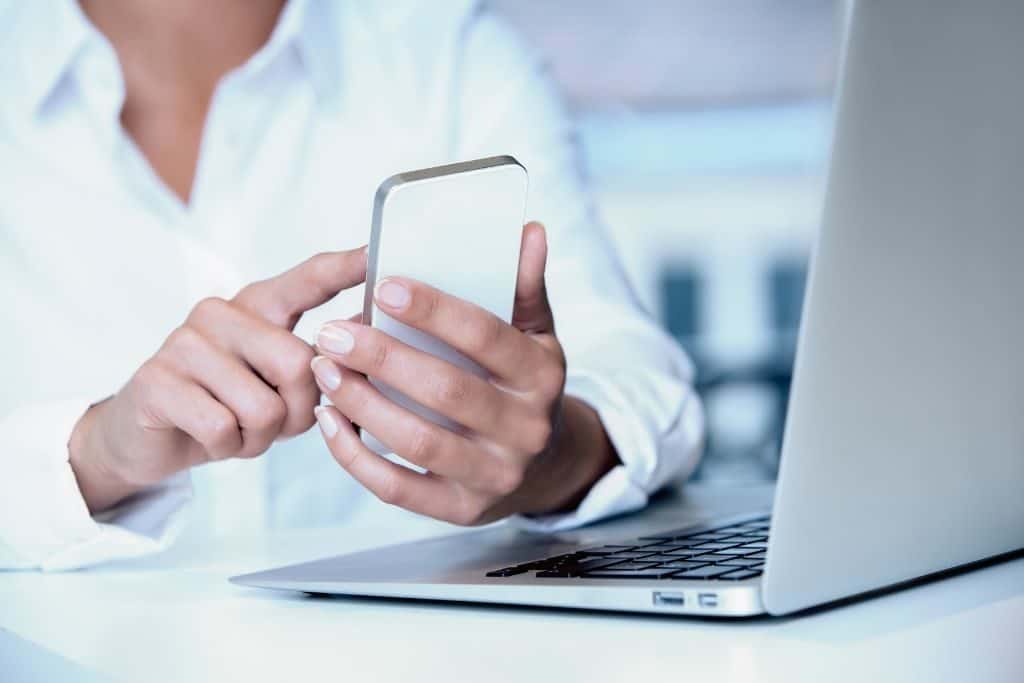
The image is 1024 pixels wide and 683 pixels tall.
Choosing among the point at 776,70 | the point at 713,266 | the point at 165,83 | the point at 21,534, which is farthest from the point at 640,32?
the point at 21,534

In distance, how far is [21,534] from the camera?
0.72 meters

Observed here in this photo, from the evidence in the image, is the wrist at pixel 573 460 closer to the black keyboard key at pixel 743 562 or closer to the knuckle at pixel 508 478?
the knuckle at pixel 508 478

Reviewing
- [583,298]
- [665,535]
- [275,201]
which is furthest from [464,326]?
[275,201]

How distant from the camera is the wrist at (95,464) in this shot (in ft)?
2.39

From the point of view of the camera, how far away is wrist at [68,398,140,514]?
2.39 feet

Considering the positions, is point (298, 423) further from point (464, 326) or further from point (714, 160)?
point (714, 160)

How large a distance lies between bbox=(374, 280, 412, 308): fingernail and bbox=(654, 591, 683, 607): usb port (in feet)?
0.55

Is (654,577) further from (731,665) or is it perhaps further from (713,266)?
(713,266)

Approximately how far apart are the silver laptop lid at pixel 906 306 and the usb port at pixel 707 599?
0.08ft

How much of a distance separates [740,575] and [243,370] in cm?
29

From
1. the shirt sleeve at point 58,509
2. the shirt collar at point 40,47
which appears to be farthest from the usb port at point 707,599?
the shirt collar at point 40,47

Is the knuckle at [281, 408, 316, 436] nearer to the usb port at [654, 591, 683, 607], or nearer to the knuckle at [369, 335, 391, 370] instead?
the knuckle at [369, 335, 391, 370]

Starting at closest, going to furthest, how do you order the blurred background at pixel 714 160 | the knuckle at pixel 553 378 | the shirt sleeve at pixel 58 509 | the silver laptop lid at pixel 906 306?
the silver laptop lid at pixel 906 306
the knuckle at pixel 553 378
the shirt sleeve at pixel 58 509
the blurred background at pixel 714 160

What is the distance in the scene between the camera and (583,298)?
1.08 m
